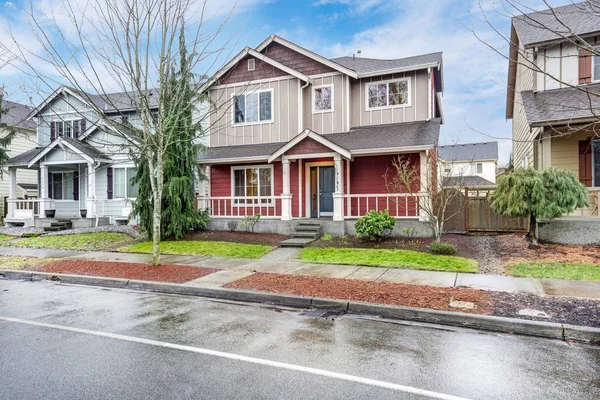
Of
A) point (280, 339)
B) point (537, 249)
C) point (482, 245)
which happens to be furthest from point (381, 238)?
point (280, 339)

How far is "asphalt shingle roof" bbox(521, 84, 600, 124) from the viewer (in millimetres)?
11812

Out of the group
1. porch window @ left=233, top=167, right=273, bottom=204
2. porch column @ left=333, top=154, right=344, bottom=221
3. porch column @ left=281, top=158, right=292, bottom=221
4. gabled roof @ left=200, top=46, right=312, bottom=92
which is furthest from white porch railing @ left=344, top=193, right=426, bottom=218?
gabled roof @ left=200, top=46, right=312, bottom=92

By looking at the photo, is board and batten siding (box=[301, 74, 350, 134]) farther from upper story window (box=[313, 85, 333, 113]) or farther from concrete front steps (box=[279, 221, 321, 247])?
concrete front steps (box=[279, 221, 321, 247])

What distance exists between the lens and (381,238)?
13.6 m

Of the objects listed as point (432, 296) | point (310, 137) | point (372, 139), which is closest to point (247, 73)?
point (310, 137)

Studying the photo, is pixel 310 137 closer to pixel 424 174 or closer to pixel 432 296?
pixel 424 174

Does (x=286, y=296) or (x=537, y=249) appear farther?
(x=537, y=249)

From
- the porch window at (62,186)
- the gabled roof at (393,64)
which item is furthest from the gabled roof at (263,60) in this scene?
the porch window at (62,186)

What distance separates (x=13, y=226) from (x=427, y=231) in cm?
2139

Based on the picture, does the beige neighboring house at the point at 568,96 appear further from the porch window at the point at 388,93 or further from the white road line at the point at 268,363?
the white road line at the point at 268,363

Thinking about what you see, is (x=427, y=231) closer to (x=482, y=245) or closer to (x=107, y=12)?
(x=482, y=245)

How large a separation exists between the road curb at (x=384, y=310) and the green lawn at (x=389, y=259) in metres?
3.73

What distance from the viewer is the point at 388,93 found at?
1658 centimetres

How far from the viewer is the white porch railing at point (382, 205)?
1450cm
